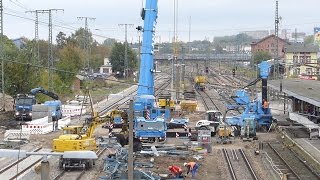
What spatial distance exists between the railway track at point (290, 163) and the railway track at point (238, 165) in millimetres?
1303

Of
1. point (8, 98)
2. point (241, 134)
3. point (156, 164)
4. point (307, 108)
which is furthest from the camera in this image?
point (8, 98)

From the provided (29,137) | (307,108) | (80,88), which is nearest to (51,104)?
(29,137)

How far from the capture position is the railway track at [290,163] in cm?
2259

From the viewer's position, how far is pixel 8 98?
55094 mm

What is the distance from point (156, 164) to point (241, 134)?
9.91m

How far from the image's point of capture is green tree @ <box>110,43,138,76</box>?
319 ft

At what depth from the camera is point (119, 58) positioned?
3866 inches

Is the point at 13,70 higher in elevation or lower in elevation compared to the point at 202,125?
higher

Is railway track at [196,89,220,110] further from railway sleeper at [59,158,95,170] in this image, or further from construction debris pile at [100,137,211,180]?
railway sleeper at [59,158,95,170]

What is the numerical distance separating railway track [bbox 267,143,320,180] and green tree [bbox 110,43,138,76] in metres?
68.1

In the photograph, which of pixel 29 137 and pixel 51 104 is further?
pixel 51 104

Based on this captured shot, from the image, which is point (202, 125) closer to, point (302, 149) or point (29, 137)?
point (302, 149)

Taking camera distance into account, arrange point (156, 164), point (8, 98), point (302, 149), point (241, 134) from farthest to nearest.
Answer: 1. point (8, 98)
2. point (241, 134)
3. point (302, 149)
4. point (156, 164)

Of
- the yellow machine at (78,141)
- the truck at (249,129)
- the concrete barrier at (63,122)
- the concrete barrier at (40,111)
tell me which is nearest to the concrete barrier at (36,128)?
the concrete barrier at (63,122)
